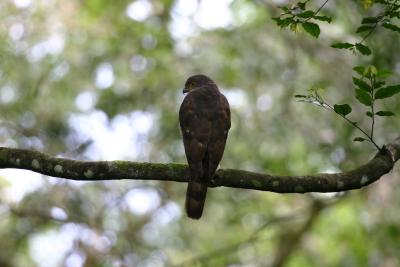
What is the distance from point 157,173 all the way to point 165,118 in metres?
6.28

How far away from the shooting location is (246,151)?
11703 mm

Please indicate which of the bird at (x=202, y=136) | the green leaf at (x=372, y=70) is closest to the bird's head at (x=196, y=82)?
the bird at (x=202, y=136)

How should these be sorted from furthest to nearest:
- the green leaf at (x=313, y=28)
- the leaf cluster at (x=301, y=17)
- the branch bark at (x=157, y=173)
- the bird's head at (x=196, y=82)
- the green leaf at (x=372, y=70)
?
the bird's head at (x=196, y=82) < the branch bark at (x=157, y=173) < the green leaf at (x=313, y=28) < the leaf cluster at (x=301, y=17) < the green leaf at (x=372, y=70)

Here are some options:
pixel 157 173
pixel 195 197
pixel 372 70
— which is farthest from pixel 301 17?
pixel 195 197

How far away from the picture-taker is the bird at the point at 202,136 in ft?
19.5

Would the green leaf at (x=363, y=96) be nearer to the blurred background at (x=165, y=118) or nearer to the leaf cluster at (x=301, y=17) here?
the leaf cluster at (x=301, y=17)

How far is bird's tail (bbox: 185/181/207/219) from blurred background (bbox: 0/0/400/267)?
4.55m

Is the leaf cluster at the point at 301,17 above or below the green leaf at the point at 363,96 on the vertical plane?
above

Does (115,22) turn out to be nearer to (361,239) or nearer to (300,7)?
(361,239)

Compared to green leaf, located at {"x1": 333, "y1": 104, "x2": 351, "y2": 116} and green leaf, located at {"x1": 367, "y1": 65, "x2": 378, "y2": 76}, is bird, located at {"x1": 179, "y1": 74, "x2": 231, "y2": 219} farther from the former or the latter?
green leaf, located at {"x1": 367, "y1": 65, "x2": 378, "y2": 76}

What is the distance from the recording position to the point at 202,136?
21.7 feet

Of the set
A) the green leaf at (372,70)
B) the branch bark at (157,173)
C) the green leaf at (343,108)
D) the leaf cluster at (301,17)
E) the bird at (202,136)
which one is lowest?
the bird at (202,136)

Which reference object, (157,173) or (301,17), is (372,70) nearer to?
(301,17)

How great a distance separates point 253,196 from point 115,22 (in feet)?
12.6
